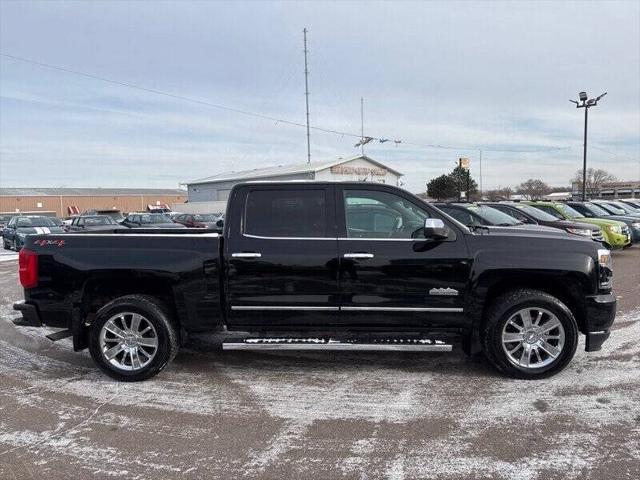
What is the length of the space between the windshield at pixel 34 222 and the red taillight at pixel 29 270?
20379 mm

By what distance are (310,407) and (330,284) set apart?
44.6 inches

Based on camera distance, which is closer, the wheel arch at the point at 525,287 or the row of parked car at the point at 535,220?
the wheel arch at the point at 525,287

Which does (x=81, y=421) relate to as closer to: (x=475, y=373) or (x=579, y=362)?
(x=475, y=373)

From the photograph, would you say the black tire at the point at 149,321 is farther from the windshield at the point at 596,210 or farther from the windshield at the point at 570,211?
the windshield at the point at 596,210

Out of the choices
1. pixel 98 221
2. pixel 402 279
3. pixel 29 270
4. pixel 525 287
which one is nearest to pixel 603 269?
pixel 525 287

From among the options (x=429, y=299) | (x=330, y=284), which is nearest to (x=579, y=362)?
(x=429, y=299)

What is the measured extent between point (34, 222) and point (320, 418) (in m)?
23.7

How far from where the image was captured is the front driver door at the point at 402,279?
15.8ft

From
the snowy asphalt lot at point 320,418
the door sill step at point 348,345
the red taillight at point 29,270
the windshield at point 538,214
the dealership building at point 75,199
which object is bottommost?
the snowy asphalt lot at point 320,418

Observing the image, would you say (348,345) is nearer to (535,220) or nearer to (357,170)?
(535,220)

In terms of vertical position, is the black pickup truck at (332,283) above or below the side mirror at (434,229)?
below

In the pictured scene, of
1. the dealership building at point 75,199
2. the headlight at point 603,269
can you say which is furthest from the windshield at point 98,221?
the dealership building at point 75,199

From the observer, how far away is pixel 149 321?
16.2ft

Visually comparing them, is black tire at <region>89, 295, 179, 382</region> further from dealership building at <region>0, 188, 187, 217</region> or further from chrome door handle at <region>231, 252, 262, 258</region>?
dealership building at <region>0, 188, 187, 217</region>
